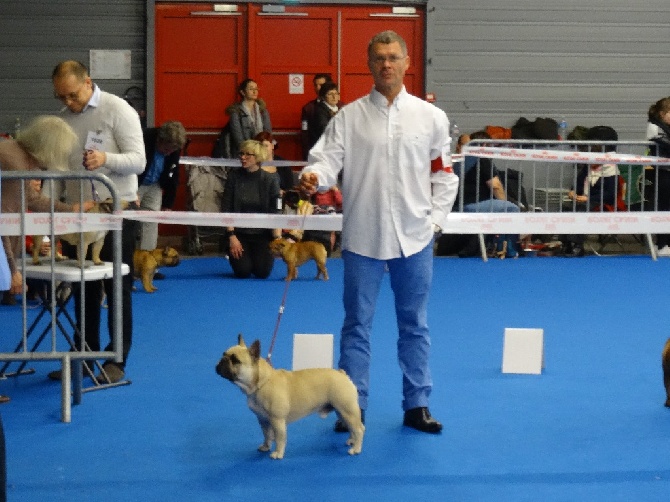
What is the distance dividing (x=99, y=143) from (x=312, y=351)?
1403 mm

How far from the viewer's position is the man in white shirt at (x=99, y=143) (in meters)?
5.43

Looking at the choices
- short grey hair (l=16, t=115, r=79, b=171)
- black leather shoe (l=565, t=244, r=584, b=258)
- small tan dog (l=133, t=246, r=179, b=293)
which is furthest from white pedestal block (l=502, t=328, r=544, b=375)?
black leather shoe (l=565, t=244, r=584, b=258)

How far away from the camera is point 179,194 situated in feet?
43.8

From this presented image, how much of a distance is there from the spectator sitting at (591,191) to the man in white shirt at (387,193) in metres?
7.24

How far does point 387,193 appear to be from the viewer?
4.53 m

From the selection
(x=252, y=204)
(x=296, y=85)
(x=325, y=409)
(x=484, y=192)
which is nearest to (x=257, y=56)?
(x=296, y=85)

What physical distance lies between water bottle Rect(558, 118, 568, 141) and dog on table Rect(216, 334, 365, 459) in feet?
33.1

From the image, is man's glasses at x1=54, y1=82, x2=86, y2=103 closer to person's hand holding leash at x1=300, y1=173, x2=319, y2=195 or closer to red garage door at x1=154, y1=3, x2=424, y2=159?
person's hand holding leash at x1=300, y1=173, x2=319, y2=195

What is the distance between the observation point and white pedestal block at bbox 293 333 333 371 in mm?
5273

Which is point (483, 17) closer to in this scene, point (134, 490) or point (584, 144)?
point (584, 144)

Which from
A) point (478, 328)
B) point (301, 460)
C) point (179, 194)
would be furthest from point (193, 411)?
point (179, 194)

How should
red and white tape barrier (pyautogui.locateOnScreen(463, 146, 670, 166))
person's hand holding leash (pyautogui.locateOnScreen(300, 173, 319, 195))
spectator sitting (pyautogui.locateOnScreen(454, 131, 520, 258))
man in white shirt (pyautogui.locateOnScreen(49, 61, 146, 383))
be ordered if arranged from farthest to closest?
spectator sitting (pyautogui.locateOnScreen(454, 131, 520, 258))
red and white tape barrier (pyautogui.locateOnScreen(463, 146, 670, 166))
man in white shirt (pyautogui.locateOnScreen(49, 61, 146, 383))
person's hand holding leash (pyautogui.locateOnScreen(300, 173, 319, 195))

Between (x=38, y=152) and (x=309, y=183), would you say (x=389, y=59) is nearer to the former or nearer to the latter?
(x=309, y=183)

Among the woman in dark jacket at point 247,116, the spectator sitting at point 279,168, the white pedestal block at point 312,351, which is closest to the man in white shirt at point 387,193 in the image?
the white pedestal block at point 312,351
